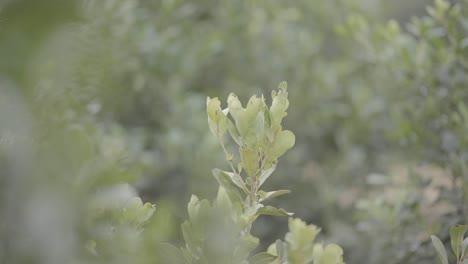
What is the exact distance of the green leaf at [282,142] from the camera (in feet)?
4.08

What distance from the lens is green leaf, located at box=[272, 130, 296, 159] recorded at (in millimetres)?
1243

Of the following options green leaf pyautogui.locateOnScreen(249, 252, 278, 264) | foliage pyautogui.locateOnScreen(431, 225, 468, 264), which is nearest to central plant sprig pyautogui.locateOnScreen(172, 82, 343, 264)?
green leaf pyautogui.locateOnScreen(249, 252, 278, 264)

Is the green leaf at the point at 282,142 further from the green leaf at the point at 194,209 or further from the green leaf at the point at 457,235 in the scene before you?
the green leaf at the point at 457,235

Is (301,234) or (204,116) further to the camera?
(204,116)

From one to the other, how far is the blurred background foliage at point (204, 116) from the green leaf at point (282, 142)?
0.85ft

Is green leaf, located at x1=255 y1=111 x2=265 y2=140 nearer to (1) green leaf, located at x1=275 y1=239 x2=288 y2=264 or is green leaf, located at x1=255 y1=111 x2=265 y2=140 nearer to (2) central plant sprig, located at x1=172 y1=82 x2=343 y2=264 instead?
(2) central plant sprig, located at x1=172 y1=82 x2=343 y2=264

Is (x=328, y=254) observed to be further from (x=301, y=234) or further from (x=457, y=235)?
(x=457, y=235)

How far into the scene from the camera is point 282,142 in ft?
4.09

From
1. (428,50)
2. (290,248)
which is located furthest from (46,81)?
(428,50)

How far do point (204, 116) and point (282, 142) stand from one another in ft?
7.78

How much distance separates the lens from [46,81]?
32.0 inches

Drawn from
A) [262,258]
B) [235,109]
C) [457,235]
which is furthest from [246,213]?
[457,235]

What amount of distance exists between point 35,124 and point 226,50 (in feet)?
11.0

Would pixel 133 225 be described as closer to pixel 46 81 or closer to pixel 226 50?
pixel 46 81
